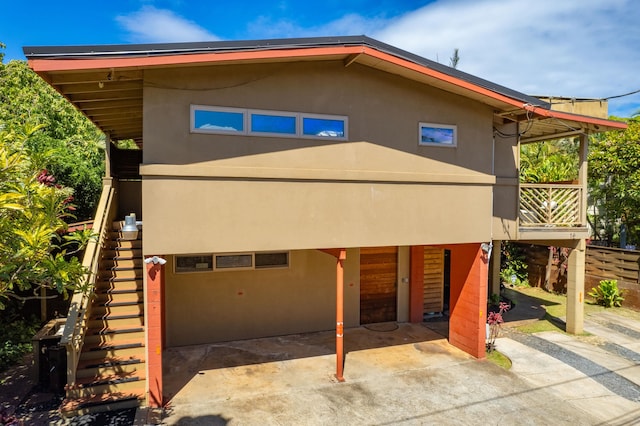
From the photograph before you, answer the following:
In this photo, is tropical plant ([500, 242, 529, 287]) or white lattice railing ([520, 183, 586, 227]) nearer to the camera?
white lattice railing ([520, 183, 586, 227])

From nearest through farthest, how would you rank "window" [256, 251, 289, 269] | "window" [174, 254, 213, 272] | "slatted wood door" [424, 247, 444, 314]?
"window" [174, 254, 213, 272]
"window" [256, 251, 289, 269]
"slatted wood door" [424, 247, 444, 314]

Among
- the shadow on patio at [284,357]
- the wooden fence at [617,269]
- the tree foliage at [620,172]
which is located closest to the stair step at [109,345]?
the shadow on patio at [284,357]

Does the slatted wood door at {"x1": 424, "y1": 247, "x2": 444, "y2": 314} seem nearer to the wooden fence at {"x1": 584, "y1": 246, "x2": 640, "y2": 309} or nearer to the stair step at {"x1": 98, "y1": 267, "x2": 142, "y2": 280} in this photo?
the wooden fence at {"x1": 584, "y1": 246, "x2": 640, "y2": 309}

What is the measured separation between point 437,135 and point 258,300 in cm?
595

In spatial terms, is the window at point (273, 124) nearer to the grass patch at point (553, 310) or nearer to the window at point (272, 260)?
the window at point (272, 260)

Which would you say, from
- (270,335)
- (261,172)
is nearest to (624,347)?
(270,335)

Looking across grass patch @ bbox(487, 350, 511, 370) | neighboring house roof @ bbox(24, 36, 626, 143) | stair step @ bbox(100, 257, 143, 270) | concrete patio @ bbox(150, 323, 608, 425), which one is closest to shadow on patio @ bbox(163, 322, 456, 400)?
concrete patio @ bbox(150, 323, 608, 425)

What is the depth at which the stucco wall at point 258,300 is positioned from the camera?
31.0ft

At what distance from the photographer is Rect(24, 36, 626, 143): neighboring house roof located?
5.75 m

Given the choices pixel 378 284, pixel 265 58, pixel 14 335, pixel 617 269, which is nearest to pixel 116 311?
pixel 14 335

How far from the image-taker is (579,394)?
7.34 m

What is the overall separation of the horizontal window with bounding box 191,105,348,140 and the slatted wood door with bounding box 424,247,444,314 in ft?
19.0

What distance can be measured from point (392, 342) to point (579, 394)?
4003 millimetres

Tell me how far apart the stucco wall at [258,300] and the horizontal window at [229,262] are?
131 mm
